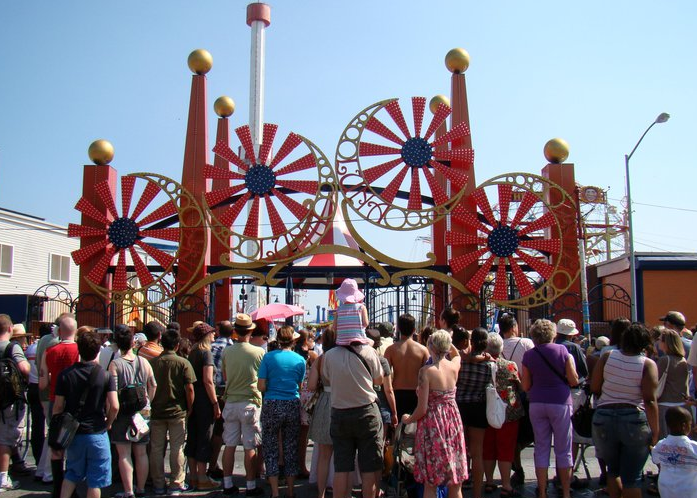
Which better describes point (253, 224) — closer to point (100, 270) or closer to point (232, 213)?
point (232, 213)

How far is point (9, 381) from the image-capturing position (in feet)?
24.0

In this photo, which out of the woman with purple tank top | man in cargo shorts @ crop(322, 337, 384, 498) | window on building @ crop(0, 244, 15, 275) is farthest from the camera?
window on building @ crop(0, 244, 15, 275)

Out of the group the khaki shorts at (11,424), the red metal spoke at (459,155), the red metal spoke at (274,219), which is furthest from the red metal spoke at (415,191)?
the khaki shorts at (11,424)

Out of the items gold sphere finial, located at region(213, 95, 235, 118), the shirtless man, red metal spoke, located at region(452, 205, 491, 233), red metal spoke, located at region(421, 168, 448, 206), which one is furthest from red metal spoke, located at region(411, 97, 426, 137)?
the shirtless man

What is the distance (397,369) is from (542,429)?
→ 59.3 inches

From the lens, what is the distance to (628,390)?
232 inches

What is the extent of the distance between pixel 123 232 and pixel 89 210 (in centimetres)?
88

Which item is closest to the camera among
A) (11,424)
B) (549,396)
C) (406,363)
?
(549,396)

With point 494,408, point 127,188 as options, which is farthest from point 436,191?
point 494,408

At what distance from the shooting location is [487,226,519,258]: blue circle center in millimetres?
14695

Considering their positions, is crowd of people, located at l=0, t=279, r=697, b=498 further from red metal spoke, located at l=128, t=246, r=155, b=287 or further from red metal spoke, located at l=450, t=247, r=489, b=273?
red metal spoke, located at l=128, t=246, r=155, b=287

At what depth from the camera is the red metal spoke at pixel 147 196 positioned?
50.2ft

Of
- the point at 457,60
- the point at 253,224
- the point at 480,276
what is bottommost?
the point at 480,276

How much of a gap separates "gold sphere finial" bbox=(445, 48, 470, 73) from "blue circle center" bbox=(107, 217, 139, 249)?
8.04m
